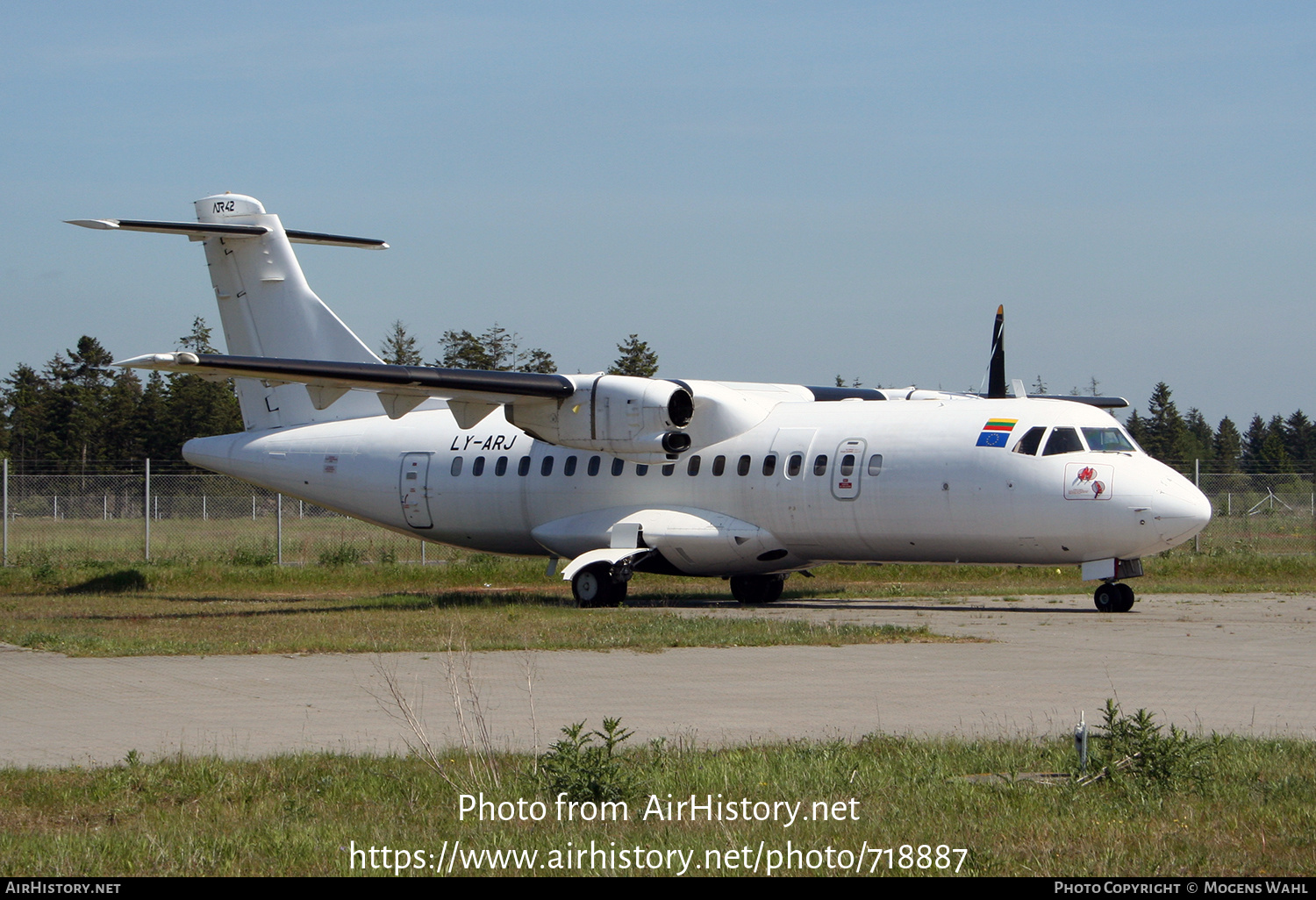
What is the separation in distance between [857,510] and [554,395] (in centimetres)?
503

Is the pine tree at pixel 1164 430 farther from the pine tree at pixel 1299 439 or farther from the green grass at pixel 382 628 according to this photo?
the green grass at pixel 382 628

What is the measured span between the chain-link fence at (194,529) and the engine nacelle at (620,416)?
25.8 ft

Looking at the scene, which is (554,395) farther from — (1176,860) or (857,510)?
(1176,860)

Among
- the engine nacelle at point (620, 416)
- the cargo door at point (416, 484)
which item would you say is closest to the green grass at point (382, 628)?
the cargo door at point (416, 484)

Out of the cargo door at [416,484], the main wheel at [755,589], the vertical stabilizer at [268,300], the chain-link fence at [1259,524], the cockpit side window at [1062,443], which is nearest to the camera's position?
the cockpit side window at [1062,443]

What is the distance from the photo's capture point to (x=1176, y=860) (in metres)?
5.79

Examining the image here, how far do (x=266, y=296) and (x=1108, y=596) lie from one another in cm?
1560

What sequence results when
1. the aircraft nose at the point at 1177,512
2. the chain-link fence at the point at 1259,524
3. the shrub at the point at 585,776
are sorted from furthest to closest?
the chain-link fence at the point at 1259,524
the aircraft nose at the point at 1177,512
the shrub at the point at 585,776

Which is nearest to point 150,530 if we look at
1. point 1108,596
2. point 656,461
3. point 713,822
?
point 656,461

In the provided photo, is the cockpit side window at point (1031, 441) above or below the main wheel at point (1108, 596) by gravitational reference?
above

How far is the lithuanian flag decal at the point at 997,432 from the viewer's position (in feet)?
64.4

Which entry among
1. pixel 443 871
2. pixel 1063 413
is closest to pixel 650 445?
pixel 1063 413

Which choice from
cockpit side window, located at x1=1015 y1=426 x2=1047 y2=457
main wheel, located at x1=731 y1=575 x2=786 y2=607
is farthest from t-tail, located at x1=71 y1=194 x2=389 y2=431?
cockpit side window, located at x1=1015 y1=426 x2=1047 y2=457

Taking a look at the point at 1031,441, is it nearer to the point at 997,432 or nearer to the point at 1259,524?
the point at 997,432
